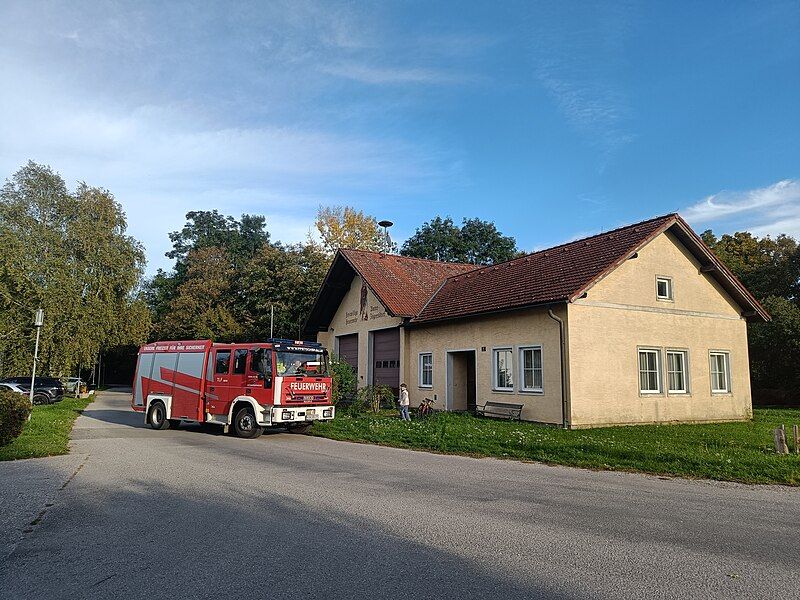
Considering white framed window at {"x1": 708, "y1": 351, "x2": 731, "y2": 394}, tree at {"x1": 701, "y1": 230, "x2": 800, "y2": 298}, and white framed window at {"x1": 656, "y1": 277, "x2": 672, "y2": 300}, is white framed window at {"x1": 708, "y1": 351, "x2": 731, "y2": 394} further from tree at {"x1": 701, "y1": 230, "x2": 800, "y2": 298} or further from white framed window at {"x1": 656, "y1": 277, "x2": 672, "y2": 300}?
tree at {"x1": 701, "y1": 230, "x2": 800, "y2": 298}

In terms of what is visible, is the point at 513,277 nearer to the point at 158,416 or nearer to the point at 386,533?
the point at 158,416

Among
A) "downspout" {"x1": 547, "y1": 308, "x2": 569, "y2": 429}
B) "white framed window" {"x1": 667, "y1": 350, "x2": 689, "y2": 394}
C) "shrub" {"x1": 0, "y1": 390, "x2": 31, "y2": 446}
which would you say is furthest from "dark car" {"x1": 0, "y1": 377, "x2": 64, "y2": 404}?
"white framed window" {"x1": 667, "y1": 350, "x2": 689, "y2": 394}

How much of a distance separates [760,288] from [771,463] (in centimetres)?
3573

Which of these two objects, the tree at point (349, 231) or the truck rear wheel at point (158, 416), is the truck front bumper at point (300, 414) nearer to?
the truck rear wheel at point (158, 416)

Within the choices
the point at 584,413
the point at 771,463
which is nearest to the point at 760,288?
the point at 584,413

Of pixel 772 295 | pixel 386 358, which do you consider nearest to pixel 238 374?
pixel 386 358

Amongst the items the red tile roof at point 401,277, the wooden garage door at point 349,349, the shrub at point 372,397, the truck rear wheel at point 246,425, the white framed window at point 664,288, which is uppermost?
the red tile roof at point 401,277

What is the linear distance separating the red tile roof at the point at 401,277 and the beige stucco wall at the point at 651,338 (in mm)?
8666

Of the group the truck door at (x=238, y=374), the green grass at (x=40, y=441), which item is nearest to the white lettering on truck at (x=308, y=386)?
the truck door at (x=238, y=374)

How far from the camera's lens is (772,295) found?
4047cm

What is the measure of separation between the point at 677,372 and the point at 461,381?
751 centimetres

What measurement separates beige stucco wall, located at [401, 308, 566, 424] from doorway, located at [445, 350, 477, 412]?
189mm

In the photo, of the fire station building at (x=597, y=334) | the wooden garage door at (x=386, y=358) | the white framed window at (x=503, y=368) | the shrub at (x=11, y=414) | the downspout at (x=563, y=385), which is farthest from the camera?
the wooden garage door at (x=386, y=358)

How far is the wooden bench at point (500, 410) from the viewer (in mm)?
18975
